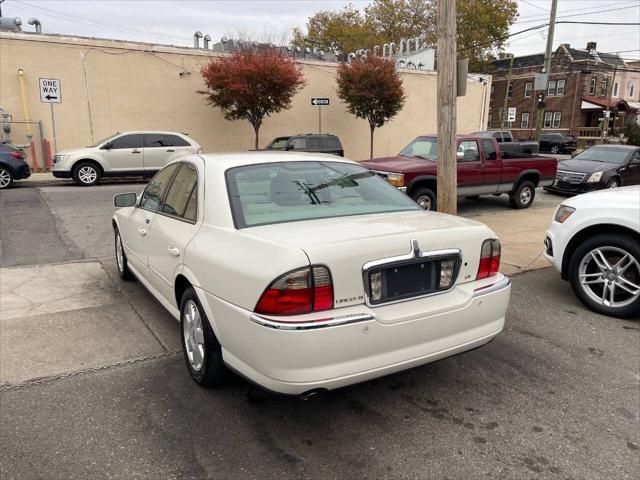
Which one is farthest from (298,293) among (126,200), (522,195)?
(522,195)

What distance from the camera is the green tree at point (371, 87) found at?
2144 cm

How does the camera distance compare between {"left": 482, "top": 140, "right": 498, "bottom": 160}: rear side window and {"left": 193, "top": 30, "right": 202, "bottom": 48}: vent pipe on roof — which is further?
{"left": 193, "top": 30, "right": 202, "bottom": 48}: vent pipe on roof

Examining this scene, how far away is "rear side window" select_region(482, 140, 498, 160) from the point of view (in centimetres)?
1121

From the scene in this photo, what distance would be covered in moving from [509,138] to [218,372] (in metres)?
27.6

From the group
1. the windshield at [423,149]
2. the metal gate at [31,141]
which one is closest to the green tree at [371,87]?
the windshield at [423,149]

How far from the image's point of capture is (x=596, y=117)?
48812 mm

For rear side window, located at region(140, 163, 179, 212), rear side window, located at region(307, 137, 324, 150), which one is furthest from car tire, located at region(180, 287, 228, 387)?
rear side window, located at region(307, 137, 324, 150)

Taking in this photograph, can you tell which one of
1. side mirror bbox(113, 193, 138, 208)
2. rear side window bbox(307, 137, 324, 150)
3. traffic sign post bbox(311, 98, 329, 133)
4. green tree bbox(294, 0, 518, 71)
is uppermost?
green tree bbox(294, 0, 518, 71)

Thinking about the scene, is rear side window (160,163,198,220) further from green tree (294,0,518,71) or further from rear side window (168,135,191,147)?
green tree (294,0,518,71)

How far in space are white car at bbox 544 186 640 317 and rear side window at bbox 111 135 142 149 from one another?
12.9m

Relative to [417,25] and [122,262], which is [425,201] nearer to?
[122,262]

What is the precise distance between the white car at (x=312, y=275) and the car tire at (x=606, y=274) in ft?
7.09

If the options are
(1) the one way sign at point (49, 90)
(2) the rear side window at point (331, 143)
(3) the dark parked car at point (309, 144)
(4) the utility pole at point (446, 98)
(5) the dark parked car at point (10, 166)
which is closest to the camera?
(4) the utility pole at point (446, 98)

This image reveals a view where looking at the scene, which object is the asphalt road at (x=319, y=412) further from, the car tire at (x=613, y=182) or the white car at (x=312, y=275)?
the car tire at (x=613, y=182)
